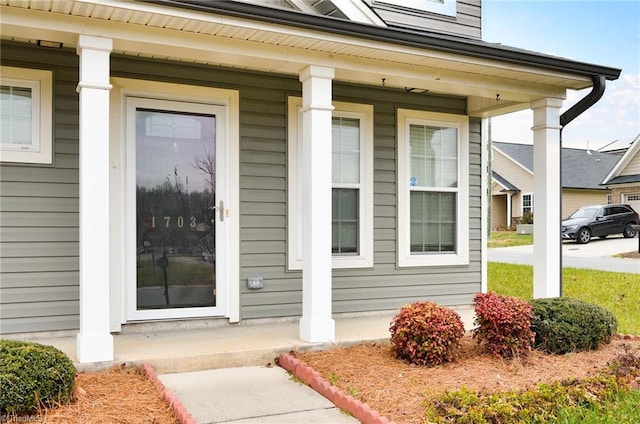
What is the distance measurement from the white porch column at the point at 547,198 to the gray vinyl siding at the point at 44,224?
4.68m

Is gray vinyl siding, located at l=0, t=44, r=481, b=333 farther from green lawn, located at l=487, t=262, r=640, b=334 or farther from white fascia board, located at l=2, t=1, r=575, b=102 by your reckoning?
green lawn, located at l=487, t=262, r=640, b=334

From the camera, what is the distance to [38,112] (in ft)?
16.1

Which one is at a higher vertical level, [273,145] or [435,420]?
[273,145]

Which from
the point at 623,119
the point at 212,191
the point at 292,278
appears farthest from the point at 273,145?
the point at 623,119

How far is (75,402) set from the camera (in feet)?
11.3

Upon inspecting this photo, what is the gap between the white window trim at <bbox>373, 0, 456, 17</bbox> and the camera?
6937mm

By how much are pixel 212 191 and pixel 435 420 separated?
10.9 ft

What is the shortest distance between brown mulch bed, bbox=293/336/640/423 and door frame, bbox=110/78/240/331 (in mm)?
1366

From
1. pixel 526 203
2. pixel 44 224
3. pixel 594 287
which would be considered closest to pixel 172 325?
pixel 44 224

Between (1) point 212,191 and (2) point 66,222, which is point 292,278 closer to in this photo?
(1) point 212,191

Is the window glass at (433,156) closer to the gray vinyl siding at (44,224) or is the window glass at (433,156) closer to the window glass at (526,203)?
the gray vinyl siding at (44,224)

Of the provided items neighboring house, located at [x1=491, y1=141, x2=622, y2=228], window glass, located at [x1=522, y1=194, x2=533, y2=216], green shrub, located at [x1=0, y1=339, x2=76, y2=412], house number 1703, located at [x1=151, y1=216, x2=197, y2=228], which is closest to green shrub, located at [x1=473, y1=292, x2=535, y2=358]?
house number 1703, located at [x1=151, y1=216, x2=197, y2=228]

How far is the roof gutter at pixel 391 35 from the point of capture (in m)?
4.13

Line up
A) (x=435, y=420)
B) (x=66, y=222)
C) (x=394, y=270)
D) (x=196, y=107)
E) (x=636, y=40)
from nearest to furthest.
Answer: (x=435, y=420), (x=66, y=222), (x=196, y=107), (x=394, y=270), (x=636, y=40)
